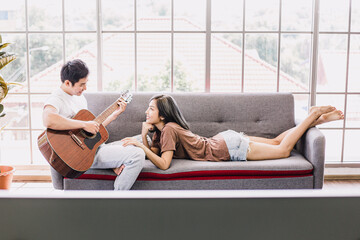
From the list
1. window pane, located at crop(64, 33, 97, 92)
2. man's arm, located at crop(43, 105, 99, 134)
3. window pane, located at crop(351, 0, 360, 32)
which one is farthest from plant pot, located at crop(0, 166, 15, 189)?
window pane, located at crop(351, 0, 360, 32)

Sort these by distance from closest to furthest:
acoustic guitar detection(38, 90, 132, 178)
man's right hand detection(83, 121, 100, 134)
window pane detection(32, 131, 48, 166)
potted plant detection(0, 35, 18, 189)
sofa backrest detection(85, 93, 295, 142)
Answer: acoustic guitar detection(38, 90, 132, 178), man's right hand detection(83, 121, 100, 134), potted plant detection(0, 35, 18, 189), sofa backrest detection(85, 93, 295, 142), window pane detection(32, 131, 48, 166)

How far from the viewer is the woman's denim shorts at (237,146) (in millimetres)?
2566

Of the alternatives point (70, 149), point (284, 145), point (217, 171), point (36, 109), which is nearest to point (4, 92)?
point (36, 109)

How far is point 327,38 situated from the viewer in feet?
11.1

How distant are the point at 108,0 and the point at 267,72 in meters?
1.67

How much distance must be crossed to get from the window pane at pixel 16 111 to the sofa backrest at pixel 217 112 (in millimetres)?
870

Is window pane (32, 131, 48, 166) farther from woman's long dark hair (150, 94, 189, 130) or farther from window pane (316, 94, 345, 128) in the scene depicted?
window pane (316, 94, 345, 128)

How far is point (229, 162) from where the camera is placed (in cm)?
253

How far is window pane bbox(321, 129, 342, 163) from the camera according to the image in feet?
11.4

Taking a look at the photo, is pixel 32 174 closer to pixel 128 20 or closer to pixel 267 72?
pixel 128 20

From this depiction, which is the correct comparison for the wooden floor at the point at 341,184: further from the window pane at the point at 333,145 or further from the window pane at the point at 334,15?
the window pane at the point at 334,15

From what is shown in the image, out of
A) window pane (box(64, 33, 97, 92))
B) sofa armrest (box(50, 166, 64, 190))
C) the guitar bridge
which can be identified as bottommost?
sofa armrest (box(50, 166, 64, 190))

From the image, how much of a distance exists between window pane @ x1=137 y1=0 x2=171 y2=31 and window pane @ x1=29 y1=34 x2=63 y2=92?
793 millimetres
